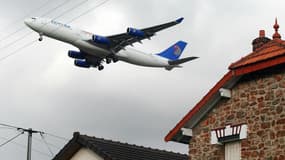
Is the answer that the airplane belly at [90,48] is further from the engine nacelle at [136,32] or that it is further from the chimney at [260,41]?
the chimney at [260,41]

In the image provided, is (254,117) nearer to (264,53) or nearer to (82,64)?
(264,53)

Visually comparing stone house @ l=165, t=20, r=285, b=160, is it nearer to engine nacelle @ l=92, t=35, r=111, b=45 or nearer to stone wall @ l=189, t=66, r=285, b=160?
stone wall @ l=189, t=66, r=285, b=160

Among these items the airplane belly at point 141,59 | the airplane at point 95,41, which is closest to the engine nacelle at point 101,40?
the airplane at point 95,41

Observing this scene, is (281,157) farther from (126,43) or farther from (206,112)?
(126,43)

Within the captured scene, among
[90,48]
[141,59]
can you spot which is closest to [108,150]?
[90,48]

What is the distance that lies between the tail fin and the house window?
3738 cm

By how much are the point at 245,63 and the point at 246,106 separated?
3.89ft

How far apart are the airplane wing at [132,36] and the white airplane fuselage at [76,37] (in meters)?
0.66

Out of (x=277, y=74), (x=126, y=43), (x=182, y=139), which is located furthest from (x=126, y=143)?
(x=126, y=43)

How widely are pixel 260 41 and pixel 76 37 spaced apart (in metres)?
28.5

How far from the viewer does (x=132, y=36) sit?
46969 millimetres

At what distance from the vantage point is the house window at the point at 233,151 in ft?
65.2

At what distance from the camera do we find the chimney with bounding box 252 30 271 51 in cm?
2151

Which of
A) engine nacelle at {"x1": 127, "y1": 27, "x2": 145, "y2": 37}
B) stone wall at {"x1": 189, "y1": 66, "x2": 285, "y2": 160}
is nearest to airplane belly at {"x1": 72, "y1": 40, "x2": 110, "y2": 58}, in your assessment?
engine nacelle at {"x1": 127, "y1": 27, "x2": 145, "y2": 37}
